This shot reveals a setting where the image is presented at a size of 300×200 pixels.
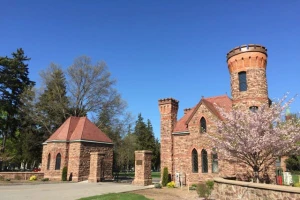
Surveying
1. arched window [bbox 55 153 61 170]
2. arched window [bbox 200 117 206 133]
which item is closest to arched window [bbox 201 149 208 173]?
arched window [bbox 200 117 206 133]

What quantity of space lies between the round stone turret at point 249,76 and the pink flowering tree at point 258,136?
2.99m

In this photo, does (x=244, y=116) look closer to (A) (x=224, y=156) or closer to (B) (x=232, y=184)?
(A) (x=224, y=156)

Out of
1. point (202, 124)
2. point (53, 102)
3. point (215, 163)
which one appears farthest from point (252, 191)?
point (53, 102)

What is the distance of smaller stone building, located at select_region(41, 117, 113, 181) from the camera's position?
87.1 feet

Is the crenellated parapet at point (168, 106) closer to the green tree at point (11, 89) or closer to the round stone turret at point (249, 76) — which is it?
the round stone turret at point (249, 76)

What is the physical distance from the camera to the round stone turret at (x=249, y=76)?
776 inches

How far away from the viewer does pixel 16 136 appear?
4806 centimetres

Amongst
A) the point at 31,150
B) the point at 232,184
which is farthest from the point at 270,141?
the point at 31,150

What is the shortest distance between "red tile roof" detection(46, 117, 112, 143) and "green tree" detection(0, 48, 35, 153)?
1759 centimetres

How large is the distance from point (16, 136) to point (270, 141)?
4669 cm

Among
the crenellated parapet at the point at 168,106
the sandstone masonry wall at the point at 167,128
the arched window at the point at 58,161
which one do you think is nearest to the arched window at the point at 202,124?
the sandstone masonry wall at the point at 167,128

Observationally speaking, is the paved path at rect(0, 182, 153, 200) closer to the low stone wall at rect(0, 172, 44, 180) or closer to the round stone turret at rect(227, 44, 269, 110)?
the low stone wall at rect(0, 172, 44, 180)

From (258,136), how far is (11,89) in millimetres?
42483

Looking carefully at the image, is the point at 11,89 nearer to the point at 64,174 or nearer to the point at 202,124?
the point at 64,174
